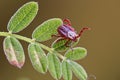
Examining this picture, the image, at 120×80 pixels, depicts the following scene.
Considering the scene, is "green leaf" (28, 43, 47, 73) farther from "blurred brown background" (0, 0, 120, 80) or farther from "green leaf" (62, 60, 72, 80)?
"blurred brown background" (0, 0, 120, 80)

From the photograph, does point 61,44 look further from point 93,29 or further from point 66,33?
point 93,29

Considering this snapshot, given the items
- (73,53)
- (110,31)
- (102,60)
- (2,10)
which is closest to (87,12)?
(110,31)

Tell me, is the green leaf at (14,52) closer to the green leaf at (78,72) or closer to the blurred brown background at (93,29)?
the green leaf at (78,72)

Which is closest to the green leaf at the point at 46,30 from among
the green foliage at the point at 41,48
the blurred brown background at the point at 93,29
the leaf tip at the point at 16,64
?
the green foliage at the point at 41,48

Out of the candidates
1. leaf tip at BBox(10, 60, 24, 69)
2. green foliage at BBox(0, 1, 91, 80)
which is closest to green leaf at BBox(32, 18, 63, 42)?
green foliage at BBox(0, 1, 91, 80)

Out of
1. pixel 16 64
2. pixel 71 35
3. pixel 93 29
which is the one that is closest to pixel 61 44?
pixel 71 35

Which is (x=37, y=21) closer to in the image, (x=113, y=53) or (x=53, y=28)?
(x=113, y=53)
